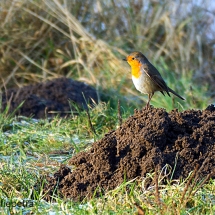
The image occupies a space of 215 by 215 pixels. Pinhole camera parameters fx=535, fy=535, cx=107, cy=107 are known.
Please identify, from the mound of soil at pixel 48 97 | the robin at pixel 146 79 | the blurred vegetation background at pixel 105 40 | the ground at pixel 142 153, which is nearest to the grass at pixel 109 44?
the blurred vegetation background at pixel 105 40

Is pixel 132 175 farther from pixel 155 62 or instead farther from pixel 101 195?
pixel 155 62

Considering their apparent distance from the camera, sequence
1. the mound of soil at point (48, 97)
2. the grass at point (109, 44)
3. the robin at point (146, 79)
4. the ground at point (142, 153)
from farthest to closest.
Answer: the grass at point (109, 44) < the mound of soil at point (48, 97) < the robin at point (146, 79) < the ground at point (142, 153)

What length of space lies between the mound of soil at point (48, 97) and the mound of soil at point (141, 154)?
8.36 ft

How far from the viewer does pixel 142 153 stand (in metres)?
3.30

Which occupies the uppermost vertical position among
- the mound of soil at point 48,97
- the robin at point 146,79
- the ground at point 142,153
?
the robin at point 146,79

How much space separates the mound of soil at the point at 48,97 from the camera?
20.2 ft

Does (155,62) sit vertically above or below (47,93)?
above

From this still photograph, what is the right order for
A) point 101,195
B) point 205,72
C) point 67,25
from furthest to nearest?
point 205,72, point 67,25, point 101,195

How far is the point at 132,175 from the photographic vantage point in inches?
126

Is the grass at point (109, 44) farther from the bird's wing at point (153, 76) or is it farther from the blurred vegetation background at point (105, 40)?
the bird's wing at point (153, 76)

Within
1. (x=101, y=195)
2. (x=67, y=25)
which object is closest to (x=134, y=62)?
(x=101, y=195)

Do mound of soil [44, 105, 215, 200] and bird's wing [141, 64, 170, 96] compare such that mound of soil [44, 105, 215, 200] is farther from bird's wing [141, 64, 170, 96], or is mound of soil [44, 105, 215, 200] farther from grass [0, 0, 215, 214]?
grass [0, 0, 215, 214]

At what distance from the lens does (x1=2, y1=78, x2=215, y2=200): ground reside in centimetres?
320

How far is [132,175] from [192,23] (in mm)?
6627
